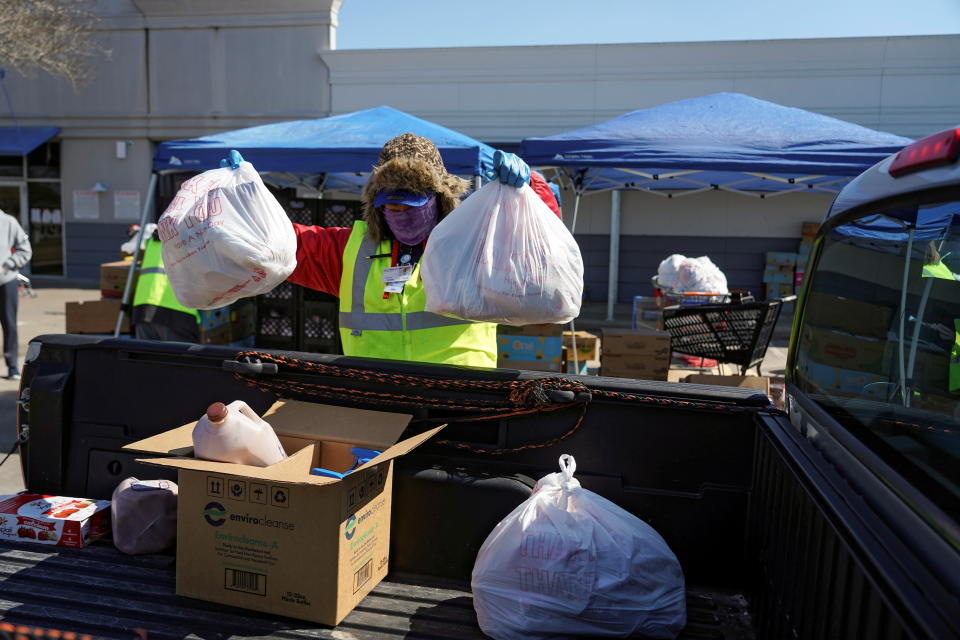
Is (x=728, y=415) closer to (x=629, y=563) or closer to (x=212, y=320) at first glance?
(x=629, y=563)

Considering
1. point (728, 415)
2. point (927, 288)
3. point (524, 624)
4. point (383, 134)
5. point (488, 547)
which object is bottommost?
point (524, 624)

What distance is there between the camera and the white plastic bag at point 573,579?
6.40 ft

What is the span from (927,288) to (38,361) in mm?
2807

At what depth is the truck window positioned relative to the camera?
1592 mm

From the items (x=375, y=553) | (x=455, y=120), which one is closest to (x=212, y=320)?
(x=375, y=553)

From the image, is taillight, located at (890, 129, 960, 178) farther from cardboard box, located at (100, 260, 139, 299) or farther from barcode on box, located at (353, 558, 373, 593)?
cardboard box, located at (100, 260, 139, 299)

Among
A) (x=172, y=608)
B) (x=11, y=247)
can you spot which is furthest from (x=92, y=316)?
(x=172, y=608)

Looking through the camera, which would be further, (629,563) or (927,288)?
(629,563)

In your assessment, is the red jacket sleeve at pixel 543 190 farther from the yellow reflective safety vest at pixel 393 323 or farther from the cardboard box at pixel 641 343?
the cardboard box at pixel 641 343

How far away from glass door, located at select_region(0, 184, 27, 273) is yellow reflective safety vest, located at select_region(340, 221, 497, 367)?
17378 mm

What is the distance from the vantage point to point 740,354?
6227mm

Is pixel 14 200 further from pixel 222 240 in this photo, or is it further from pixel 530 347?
pixel 222 240

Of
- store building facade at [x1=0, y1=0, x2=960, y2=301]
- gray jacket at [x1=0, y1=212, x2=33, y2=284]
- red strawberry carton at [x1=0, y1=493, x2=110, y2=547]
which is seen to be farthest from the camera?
store building facade at [x1=0, y1=0, x2=960, y2=301]

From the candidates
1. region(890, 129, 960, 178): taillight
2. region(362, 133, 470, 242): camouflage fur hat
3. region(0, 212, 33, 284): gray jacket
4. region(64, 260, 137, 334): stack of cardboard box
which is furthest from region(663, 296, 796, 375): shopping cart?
region(0, 212, 33, 284): gray jacket
